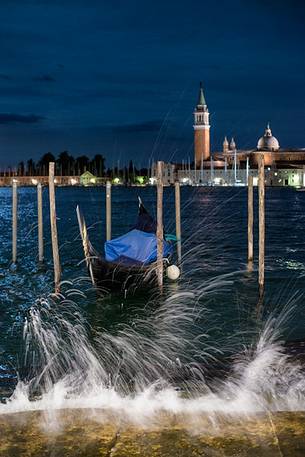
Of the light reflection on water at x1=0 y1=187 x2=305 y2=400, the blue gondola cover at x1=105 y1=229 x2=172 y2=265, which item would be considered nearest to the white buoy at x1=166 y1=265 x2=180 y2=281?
the light reflection on water at x1=0 y1=187 x2=305 y2=400

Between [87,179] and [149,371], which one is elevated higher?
[87,179]

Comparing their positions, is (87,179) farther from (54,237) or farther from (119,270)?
(119,270)

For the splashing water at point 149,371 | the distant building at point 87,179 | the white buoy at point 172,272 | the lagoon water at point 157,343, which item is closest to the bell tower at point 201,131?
the distant building at point 87,179

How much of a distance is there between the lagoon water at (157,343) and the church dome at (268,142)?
247ft

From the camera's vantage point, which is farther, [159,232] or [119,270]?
[119,270]

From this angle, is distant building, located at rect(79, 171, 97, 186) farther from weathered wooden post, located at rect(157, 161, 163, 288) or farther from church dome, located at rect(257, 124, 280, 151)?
weathered wooden post, located at rect(157, 161, 163, 288)

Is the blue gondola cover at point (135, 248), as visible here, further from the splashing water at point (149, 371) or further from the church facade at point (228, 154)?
the church facade at point (228, 154)

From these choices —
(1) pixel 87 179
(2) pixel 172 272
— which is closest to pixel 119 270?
(2) pixel 172 272

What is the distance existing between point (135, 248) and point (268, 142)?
78.6 metres

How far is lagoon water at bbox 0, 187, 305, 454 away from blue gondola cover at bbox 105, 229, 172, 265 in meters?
0.48

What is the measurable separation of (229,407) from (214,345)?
8.21 feet

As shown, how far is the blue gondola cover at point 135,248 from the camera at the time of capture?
7785 mm

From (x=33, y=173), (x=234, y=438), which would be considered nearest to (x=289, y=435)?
(x=234, y=438)

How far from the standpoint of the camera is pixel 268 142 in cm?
8394
